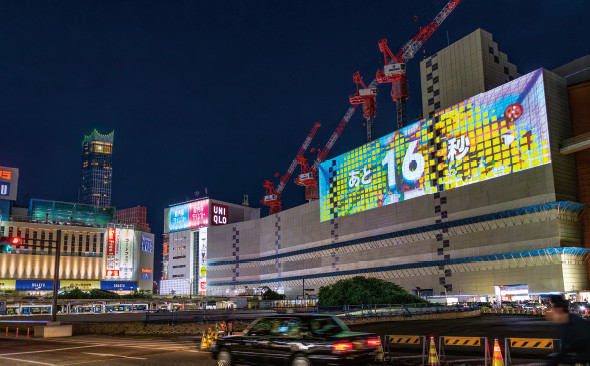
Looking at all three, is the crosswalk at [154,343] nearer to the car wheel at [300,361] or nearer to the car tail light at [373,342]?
the car wheel at [300,361]

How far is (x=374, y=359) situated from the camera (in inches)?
590

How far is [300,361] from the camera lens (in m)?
15.1

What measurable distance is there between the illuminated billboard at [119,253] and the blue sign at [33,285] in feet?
59.4

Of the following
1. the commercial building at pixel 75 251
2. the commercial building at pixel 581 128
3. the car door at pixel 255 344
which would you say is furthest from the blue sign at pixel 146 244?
the car door at pixel 255 344

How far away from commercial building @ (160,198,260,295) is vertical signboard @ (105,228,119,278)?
2144 cm

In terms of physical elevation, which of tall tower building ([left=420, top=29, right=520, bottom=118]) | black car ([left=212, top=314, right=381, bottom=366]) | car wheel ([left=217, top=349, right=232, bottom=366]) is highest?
tall tower building ([left=420, top=29, right=520, bottom=118])

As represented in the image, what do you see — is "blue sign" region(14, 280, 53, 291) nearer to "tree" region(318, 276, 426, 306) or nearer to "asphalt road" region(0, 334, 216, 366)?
"tree" region(318, 276, 426, 306)

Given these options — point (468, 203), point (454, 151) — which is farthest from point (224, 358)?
point (454, 151)

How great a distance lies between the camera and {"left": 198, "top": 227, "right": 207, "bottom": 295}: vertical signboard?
16412 centimetres

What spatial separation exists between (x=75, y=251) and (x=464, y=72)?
12212 cm

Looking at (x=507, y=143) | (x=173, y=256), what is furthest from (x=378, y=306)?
(x=173, y=256)

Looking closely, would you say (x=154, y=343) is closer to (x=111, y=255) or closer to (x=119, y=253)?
(x=111, y=255)

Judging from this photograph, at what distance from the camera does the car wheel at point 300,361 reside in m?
14.9

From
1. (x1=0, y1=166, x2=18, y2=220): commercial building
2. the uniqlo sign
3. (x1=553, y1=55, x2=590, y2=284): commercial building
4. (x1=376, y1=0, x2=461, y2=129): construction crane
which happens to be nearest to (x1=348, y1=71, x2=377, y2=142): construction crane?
(x1=376, y1=0, x2=461, y2=129): construction crane
